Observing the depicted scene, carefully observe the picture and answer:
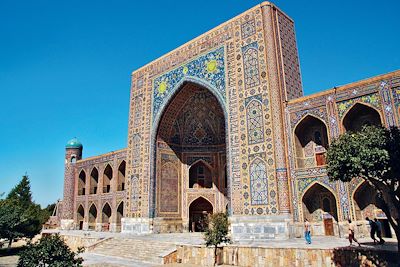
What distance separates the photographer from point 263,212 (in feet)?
44.6

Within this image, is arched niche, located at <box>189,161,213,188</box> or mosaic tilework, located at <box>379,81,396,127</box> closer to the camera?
mosaic tilework, located at <box>379,81,396,127</box>

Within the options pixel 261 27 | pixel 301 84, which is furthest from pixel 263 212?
pixel 261 27

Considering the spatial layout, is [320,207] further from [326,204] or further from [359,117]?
[359,117]

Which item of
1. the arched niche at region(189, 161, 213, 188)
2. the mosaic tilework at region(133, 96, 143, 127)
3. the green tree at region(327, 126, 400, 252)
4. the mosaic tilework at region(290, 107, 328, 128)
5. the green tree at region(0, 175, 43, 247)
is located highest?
the mosaic tilework at region(133, 96, 143, 127)

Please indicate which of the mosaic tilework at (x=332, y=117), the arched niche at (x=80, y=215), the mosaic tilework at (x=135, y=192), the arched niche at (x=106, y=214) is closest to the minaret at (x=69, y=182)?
the arched niche at (x=80, y=215)

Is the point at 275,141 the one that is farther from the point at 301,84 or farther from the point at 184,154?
the point at 184,154

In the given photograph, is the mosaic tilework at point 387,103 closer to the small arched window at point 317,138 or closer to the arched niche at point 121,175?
the small arched window at point 317,138

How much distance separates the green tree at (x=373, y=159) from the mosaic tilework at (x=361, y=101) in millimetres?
4638

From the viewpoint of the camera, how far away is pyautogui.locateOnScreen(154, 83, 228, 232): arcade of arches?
64.0 feet

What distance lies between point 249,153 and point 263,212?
8.19 feet

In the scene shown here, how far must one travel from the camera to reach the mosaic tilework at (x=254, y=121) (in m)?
14.4

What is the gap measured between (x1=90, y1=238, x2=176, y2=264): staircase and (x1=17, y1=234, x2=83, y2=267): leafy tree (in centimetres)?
627

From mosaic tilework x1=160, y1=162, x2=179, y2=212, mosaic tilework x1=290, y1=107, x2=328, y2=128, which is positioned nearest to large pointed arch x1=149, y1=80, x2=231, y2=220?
mosaic tilework x1=160, y1=162, x2=179, y2=212

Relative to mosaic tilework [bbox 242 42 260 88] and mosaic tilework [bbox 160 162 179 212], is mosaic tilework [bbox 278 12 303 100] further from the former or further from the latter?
mosaic tilework [bbox 160 162 179 212]
